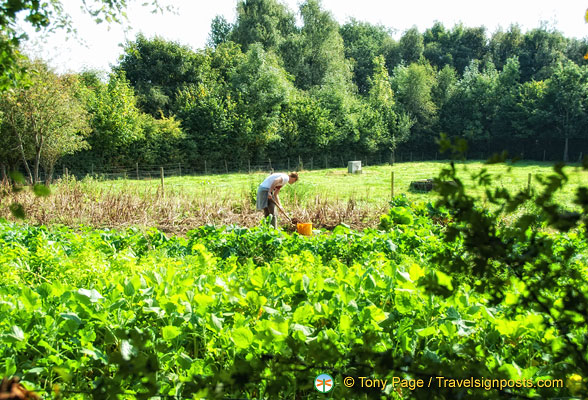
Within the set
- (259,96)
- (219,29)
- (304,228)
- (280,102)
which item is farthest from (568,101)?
(304,228)

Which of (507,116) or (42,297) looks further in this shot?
(507,116)

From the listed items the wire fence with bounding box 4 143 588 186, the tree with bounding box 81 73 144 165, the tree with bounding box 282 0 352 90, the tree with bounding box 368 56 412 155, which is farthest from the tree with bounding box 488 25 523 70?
→ the tree with bounding box 81 73 144 165

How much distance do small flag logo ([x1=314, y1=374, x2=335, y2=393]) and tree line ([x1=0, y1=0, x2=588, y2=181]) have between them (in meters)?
17.1

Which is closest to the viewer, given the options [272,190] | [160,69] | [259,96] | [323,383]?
[323,383]

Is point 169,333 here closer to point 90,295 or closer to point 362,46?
point 90,295

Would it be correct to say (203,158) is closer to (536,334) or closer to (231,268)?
(231,268)

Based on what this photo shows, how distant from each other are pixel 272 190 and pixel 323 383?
6.57 m

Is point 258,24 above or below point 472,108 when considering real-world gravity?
above

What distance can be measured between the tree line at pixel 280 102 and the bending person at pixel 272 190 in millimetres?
11801

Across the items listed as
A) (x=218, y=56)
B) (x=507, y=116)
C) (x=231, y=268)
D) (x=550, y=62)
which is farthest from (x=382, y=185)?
(x=550, y=62)

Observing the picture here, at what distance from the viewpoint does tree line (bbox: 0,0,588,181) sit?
19.7 meters

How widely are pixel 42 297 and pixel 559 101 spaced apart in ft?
130

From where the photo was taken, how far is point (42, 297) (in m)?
2.42

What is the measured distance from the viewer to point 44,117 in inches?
632
